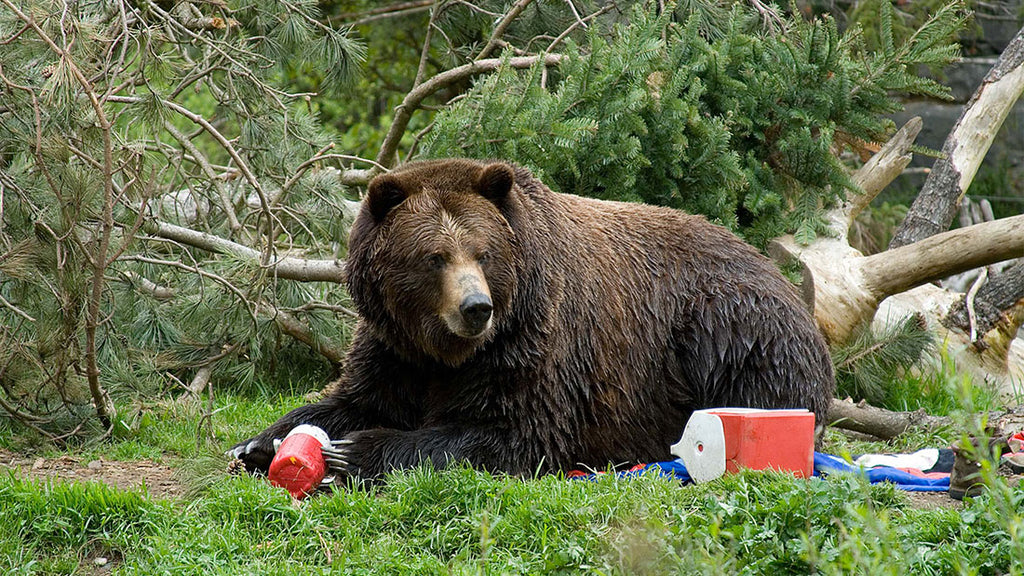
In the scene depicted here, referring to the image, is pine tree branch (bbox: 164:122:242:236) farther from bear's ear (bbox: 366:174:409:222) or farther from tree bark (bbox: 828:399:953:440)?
tree bark (bbox: 828:399:953:440)

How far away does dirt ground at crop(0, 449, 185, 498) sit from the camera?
186 inches

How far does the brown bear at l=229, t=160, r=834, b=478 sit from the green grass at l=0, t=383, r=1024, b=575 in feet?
1.64

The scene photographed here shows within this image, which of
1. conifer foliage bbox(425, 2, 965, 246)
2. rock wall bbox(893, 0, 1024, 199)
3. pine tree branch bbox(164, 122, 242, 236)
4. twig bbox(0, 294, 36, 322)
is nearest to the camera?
twig bbox(0, 294, 36, 322)

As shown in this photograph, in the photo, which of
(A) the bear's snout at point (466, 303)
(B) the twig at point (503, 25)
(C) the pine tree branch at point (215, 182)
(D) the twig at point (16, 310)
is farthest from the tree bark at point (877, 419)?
(D) the twig at point (16, 310)

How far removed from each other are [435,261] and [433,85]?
3.97 metres

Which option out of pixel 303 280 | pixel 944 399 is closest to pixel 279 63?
pixel 303 280

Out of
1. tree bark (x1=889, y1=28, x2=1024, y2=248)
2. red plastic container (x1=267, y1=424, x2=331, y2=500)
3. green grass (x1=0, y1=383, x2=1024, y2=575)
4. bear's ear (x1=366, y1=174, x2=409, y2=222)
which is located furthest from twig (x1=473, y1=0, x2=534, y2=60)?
green grass (x1=0, y1=383, x2=1024, y2=575)

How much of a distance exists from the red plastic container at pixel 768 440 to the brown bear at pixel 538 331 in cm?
82

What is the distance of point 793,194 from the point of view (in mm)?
7672

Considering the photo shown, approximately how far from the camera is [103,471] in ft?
16.8

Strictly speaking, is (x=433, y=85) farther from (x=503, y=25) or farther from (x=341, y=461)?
(x=341, y=461)

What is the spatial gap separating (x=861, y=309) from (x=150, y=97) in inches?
190

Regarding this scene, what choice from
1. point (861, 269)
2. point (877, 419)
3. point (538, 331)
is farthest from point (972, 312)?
point (538, 331)

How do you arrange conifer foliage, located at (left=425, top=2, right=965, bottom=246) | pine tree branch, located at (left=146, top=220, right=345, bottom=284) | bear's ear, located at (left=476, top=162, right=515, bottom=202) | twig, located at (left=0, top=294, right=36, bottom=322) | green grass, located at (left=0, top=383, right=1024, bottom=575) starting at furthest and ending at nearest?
pine tree branch, located at (left=146, top=220, right=345, bottom=284) < conifer foliage, located at (left=425, top=2, right=965, bottom=246) < twig, located at (left=0, top=294, right=36, bottom=322) < bear's ear, located at (left=476, top=162, right=515, bottom=202) < green grass, located at (left=0, top=383, right=1024, bottom=575)
